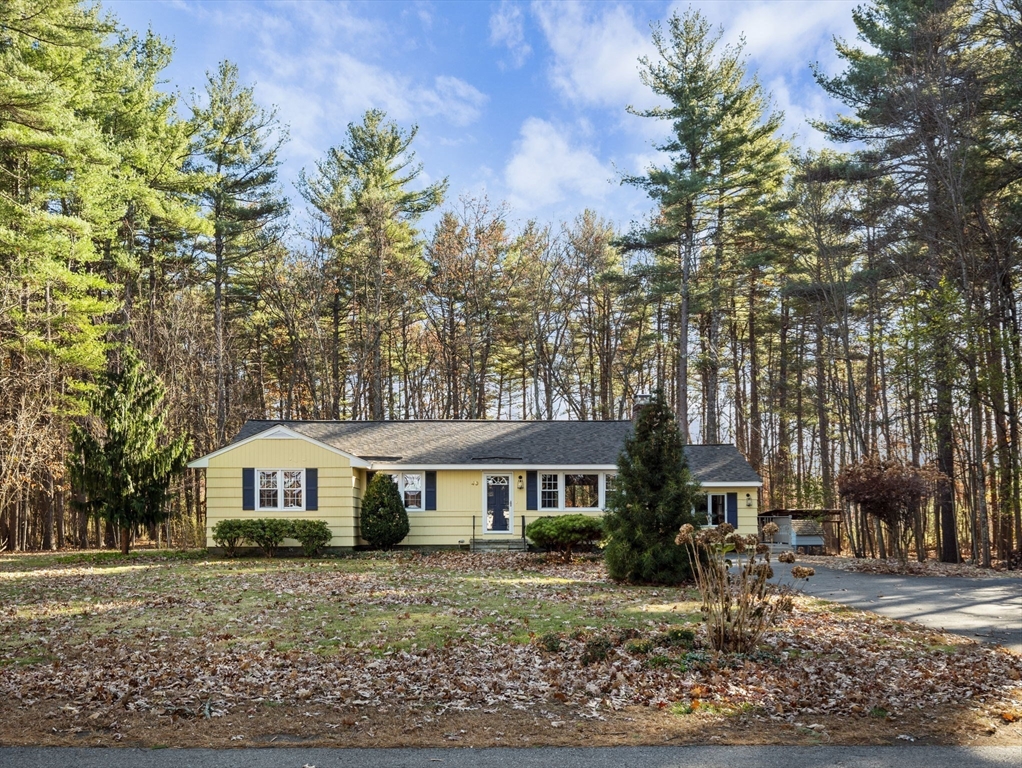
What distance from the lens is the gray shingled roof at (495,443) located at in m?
Result: 22.4

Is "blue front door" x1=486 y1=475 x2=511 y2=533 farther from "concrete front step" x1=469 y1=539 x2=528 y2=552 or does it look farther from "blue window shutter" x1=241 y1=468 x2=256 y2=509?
"blue window shutter" x1=241 y1=468 x2=256 y2=509

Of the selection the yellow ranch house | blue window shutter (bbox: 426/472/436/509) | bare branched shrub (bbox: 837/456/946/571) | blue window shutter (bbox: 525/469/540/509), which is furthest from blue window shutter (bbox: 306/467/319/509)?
bare branched shrub (bbox: 837/456/946/571)

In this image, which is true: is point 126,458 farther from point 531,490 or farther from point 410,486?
point 531,490

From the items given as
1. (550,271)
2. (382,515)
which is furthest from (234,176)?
(382,515)

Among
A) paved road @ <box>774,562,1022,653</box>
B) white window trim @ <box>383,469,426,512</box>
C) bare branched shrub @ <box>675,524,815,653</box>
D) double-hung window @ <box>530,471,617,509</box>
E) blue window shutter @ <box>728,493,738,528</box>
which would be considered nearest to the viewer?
bare branched shrub @ <box>675,524,815,653</box>

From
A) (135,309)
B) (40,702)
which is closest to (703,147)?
(135,309)

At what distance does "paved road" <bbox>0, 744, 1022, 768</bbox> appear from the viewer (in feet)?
15.5

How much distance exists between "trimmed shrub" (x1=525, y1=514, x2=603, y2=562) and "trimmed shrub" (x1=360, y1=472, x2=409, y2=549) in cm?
441

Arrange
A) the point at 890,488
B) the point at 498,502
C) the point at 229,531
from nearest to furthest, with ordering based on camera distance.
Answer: the point at 890,488 → the point at 229,531 → the point at 498,502

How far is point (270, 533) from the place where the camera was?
19.7m

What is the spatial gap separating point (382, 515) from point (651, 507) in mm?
9618

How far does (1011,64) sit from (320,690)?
19.3 m

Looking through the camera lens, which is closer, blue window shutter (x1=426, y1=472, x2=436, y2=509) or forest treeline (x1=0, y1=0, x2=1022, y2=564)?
forest treeline (x1=0, y1=0, x2=1022, y2=564)

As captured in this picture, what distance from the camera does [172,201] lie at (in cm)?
2462
